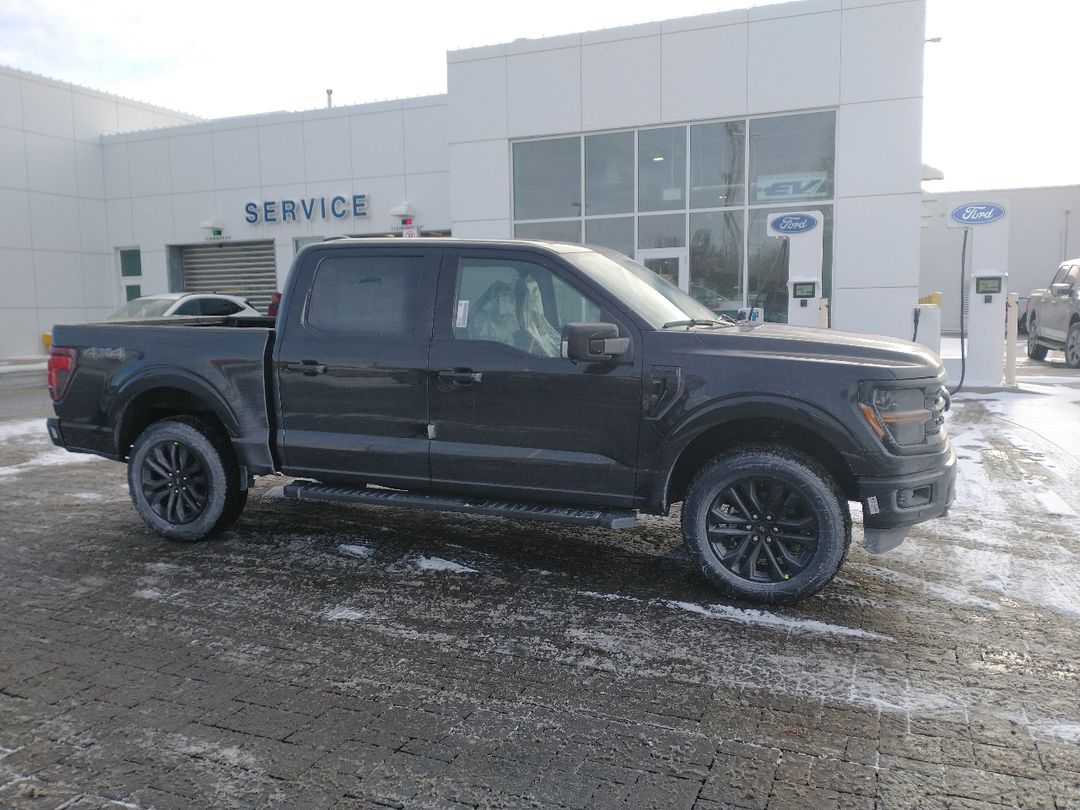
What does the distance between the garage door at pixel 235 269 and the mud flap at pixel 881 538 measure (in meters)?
21.7

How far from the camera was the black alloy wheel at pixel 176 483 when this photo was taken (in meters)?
6.18

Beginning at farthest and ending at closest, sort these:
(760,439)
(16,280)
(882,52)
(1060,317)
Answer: (16,280) → (1060,317) → (882,52) → (760,439)

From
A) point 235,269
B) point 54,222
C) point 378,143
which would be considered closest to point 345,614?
point 378,143

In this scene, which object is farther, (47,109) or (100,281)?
(100,281)

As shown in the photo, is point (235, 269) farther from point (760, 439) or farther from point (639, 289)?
point (760, 439)

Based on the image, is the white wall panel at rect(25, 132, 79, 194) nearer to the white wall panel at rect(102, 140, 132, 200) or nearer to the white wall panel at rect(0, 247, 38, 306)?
the white wall panel at rect(102, 140, 132, 200)

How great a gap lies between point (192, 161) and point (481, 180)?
10.2 metres

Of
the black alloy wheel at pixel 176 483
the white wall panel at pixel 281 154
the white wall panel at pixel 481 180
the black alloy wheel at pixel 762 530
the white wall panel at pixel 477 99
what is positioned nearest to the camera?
the black alloy wheel at pixel 762 530

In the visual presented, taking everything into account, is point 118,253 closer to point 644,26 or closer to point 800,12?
point 644,26

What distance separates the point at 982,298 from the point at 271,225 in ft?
57.9

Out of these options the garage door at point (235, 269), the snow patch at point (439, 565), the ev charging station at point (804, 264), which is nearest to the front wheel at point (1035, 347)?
the ev charging station at point (804, 264)

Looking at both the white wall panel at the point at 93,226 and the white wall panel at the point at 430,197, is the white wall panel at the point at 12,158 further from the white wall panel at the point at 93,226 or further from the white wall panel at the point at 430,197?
the white wall panel at the point at 430,197

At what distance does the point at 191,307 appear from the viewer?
16.8m

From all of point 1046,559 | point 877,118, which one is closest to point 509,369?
point 1046,559
